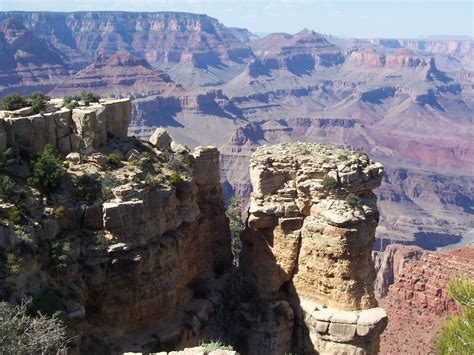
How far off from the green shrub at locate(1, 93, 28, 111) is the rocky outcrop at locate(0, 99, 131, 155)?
131 cm

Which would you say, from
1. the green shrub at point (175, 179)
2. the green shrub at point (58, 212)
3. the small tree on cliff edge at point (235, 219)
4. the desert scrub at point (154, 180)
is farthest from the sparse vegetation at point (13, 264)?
the small tree on cliff edge at point (235, 219)

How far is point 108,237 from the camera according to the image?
26.7 m

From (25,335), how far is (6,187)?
7.95 m

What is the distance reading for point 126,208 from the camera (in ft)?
88.0

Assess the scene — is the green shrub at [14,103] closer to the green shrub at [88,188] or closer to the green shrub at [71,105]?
the green shrub at [71,105]

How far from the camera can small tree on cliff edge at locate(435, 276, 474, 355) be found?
21.9m

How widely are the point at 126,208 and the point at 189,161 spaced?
23.5 ft

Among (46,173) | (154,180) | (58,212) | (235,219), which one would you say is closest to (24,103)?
(46,173)

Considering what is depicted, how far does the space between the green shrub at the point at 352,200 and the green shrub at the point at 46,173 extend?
44.8 feet

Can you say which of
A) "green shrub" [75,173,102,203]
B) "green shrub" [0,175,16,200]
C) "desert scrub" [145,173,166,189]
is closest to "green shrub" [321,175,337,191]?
"desert scrub" [145,173,166,189]

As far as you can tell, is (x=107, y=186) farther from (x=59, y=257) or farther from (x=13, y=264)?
(x=13, y=264)

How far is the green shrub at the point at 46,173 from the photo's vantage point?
1032 inches

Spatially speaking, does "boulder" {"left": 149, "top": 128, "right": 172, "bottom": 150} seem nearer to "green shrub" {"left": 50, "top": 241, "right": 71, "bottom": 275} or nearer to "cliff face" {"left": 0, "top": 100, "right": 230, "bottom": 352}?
"cliff face" {"left": 0, "top": 100, "right": 230, "bottom": 352}

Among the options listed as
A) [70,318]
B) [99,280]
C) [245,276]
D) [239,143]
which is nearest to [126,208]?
[99,280]
